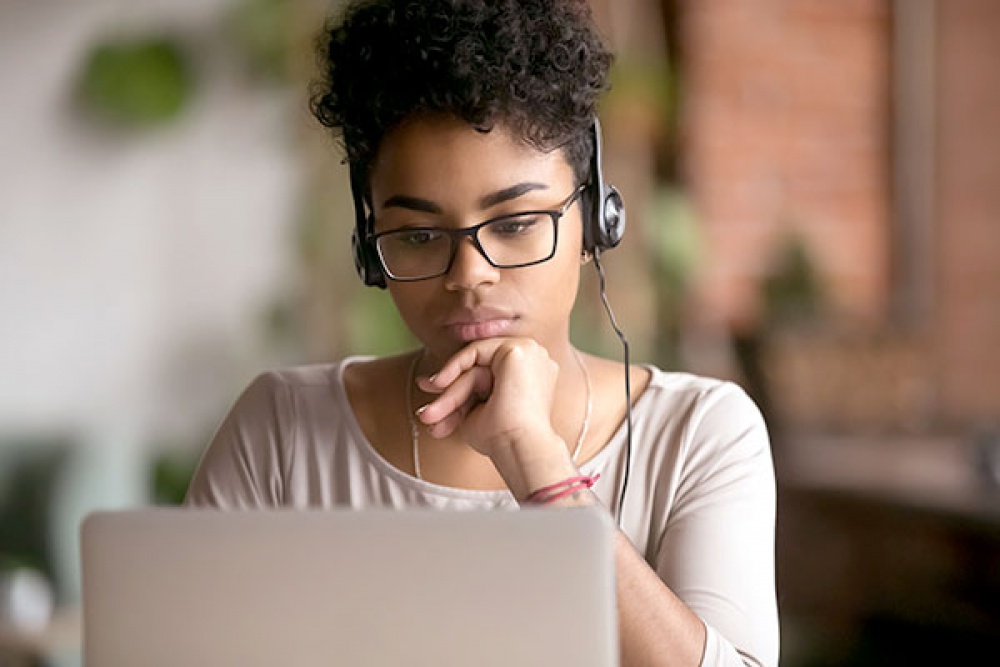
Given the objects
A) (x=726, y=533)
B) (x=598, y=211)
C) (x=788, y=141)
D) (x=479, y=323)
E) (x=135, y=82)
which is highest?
(x=135, y=82)

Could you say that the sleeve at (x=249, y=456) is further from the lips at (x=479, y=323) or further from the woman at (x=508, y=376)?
the lips at (x=479, y=323)

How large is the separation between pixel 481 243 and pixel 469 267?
1.1 inches

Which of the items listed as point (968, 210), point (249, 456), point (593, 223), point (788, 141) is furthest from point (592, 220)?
point (968, 210)

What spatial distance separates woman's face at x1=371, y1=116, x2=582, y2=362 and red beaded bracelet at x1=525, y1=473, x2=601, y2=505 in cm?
21

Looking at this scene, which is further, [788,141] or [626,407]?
[788,141]

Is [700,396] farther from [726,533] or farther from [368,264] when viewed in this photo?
[368,264]

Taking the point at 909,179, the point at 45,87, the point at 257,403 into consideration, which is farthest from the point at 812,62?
the point at 257,403

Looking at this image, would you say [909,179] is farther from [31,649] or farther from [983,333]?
[31,649]

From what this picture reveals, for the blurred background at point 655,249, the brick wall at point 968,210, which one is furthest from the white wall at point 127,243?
the brick wall at point 968,210

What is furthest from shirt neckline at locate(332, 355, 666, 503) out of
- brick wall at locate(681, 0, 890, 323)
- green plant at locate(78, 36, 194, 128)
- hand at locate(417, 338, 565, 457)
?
brick wall at locate(681, 0, 890, 323)

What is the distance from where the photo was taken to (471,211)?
1.32 meters

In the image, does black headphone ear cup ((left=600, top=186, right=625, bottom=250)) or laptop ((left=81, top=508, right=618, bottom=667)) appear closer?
laptop ((left=81, top=508, right=618, bottom=667))

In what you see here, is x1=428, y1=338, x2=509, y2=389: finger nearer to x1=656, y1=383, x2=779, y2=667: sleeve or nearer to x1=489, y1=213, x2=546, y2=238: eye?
x1=489, y1=213, x2=546, y2=238: eye

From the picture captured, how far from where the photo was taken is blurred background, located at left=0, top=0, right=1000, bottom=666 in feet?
12.3
